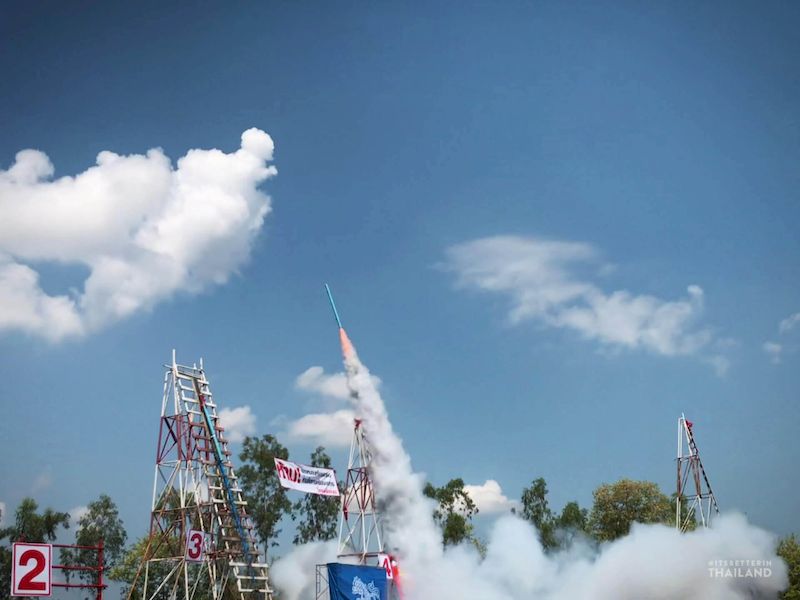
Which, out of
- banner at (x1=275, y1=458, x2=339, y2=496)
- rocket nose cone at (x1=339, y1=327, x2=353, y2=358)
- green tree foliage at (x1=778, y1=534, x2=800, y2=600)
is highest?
rocket nose cone at (x1=339, y1=327, x2=353, y2=358)

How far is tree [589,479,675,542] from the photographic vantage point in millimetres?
72188

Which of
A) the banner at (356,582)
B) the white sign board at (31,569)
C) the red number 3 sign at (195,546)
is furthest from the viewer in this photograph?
the red number 3 sign at (195,546)

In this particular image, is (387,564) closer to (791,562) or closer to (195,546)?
(195,546)

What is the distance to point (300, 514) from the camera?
261ft

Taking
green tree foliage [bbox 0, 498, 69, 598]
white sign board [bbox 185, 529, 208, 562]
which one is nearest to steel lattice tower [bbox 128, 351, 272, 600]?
white sign board [bbox 185, 529, 208, 562]

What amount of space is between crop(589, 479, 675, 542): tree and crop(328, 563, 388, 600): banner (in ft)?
106

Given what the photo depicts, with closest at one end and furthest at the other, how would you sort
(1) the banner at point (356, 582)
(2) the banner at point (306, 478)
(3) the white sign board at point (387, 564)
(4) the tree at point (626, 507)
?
(1) the banner at point (356, 582) < (3) the white sign board at point (387, 564) < (2) the banner at point (306, 478) < (4) the tree at point (626, 507)

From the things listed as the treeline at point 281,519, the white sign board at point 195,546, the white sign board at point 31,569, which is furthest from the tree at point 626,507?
the white sign board at point 31,569

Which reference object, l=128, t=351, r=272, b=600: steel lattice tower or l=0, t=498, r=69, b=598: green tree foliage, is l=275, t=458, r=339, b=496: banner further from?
l=0, t=498, r=69, b=598: green tree foliage

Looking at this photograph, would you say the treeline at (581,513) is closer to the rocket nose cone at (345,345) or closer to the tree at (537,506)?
the tree at (537,506)

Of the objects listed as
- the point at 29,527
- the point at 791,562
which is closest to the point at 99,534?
the point at 29,527

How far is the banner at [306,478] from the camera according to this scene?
1959 inches

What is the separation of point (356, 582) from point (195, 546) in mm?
8890

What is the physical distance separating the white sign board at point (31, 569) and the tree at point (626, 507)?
56230mm
